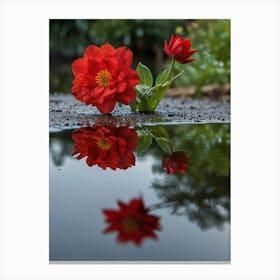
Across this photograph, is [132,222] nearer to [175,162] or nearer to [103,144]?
[175,162]

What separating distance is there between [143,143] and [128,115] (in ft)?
1.42

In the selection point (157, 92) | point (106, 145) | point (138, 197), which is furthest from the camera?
point (157, 92)

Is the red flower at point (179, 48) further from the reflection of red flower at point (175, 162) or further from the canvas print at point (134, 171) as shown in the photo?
the reflection of red flower at point (175, 162)

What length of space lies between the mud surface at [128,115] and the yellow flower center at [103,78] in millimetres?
137

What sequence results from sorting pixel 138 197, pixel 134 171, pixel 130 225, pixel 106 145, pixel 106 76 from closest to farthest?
pixel 130 225 < pixel 138 197 < pixel 134 171 < pixel 106 145 < pixel 106 76

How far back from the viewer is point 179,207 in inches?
47.7

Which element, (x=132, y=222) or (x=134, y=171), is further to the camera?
(x=134, y=171)

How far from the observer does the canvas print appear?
1097 millimetres

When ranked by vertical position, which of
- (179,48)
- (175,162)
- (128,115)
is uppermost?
(179,48)

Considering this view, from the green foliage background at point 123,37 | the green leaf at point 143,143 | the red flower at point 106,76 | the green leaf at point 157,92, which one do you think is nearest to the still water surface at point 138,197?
the green leaf at point 143,143

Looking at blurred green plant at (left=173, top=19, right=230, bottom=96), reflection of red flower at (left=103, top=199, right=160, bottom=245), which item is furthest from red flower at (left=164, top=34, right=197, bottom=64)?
blurred green plant at (left=173, top=19, right=230, bottom=96)

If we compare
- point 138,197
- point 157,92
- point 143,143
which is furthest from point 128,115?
point 138,197

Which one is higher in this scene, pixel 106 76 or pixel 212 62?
pixel 212 62

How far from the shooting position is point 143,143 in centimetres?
160
